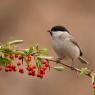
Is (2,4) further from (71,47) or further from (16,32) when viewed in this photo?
(71,47)

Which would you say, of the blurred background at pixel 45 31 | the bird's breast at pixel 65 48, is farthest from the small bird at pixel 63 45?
the blurred background at pixel 45 31

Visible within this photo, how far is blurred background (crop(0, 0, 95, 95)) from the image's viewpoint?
34.4ft

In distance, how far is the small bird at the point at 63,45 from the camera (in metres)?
6.48

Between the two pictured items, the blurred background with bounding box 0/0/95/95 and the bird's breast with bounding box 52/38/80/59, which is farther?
the blurred background with bounding box 0/0/95/95

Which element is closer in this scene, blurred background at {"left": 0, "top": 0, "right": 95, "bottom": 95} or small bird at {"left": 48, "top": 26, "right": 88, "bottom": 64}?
small bird at {"left": 48, "top": 26, "right": 88, "bottom": 64}

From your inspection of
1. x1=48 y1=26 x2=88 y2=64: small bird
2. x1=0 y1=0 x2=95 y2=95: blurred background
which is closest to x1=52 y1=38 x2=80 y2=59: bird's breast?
x1=48 y1=26 x2=88 y2=64: small bird

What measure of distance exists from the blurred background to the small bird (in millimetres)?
3733

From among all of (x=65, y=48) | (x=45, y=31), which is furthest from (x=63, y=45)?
(x=45, y=31)

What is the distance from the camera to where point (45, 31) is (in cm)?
1141

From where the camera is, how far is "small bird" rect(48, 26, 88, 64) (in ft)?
21.3

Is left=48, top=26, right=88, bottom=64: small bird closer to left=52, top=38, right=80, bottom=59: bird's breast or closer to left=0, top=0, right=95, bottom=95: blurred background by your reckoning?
left=52, top=38, right=80, bottom=59: bird's breast

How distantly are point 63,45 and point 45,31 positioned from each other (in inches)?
193

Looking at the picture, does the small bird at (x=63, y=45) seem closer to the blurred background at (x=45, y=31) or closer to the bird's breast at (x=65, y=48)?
the bird's breast at (x=65, y=48)

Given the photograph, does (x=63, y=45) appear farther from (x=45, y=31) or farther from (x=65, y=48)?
(x=45, y=31)
